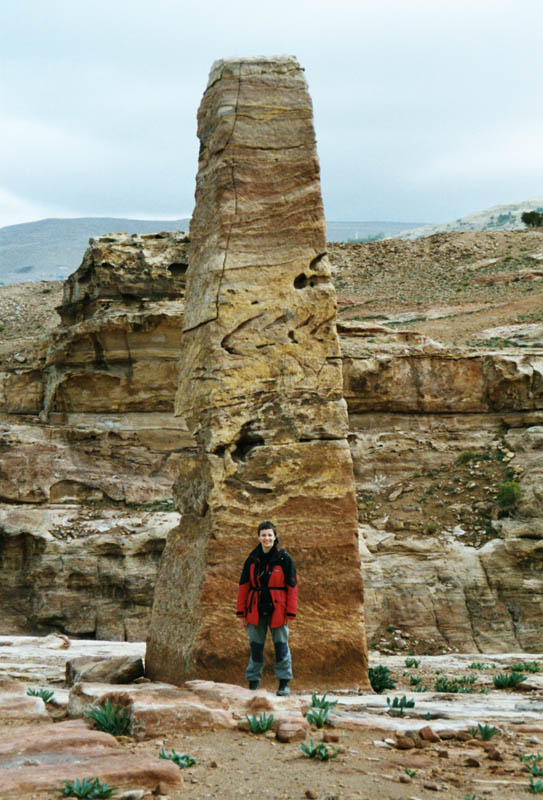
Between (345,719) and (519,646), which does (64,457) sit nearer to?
(519,646)

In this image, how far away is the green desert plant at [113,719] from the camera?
20.8 feet

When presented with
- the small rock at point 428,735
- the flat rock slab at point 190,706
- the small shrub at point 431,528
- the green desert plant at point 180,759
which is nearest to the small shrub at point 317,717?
the flat rock slab at point 190,706

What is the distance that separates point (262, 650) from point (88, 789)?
350 centimetres

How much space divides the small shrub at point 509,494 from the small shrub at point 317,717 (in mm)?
15659

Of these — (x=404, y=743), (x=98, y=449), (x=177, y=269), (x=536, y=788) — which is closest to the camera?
(x=536, y=788)

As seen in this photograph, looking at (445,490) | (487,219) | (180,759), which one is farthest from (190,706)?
(487,219)

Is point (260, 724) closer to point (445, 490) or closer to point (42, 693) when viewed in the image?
point (42, 693)

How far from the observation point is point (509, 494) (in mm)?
21641

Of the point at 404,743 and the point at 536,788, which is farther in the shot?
the point at 404,743

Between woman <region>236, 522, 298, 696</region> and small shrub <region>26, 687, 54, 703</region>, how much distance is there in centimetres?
178

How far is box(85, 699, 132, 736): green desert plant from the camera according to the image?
6.34 meters

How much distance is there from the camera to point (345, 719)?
681 centimetres

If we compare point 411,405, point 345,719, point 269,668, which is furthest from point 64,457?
point 345,719

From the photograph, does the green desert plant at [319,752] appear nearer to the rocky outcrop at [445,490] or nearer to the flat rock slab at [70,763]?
the flat rock slab at [70,763]
